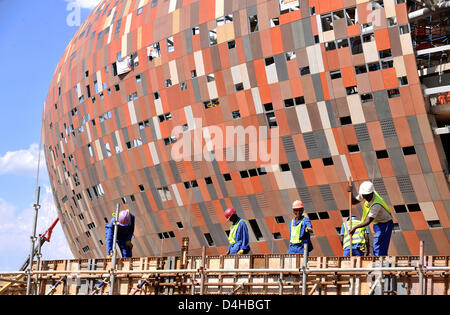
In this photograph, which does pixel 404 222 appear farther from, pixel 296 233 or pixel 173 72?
pixel 173 72

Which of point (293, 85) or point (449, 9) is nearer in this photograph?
point (449, 9)

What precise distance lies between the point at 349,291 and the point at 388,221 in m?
2.50

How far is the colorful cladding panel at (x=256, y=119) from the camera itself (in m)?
27.0

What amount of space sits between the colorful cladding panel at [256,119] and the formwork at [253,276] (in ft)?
39.0

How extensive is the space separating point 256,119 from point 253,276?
48.0 feet

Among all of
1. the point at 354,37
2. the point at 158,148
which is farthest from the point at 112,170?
the point at 354,37

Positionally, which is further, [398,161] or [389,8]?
[398,161]

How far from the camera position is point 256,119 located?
1203 inches

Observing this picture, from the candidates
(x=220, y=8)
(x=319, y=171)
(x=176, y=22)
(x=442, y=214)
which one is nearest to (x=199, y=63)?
(x=220, y=8)

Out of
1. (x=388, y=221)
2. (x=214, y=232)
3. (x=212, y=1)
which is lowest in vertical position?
(x=388, y=221)

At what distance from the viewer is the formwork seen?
559 inches

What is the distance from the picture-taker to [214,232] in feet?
112

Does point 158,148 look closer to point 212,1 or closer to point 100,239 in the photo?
point 212,1

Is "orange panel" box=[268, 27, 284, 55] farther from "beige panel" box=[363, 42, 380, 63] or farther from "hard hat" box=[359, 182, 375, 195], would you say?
"hard hat" box=[359, 182, 375, 195]
